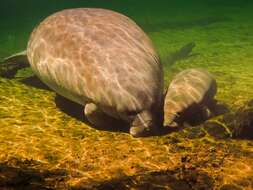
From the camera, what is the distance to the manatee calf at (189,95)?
7.43 metres

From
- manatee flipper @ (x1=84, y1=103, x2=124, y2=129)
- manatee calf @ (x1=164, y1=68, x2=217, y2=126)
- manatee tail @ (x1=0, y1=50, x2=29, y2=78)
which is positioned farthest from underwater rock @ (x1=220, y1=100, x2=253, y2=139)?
manatee tail @ (x1=0, y1=50, x2=29, y2=78)

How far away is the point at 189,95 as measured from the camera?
26.1 feet

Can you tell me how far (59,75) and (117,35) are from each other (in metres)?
1.59

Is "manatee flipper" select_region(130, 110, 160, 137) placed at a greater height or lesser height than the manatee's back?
lesser

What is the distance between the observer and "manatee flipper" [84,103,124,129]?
736 centimetres

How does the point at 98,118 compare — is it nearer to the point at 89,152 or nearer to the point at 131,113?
the point at 131,113

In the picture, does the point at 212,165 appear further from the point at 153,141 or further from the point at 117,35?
the point at 117,35

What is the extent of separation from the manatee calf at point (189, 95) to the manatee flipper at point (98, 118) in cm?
105

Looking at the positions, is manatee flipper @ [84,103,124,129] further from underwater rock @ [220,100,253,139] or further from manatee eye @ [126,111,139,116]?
underwater rock @ [220,100,253,139]

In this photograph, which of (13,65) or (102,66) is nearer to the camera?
(102,66)

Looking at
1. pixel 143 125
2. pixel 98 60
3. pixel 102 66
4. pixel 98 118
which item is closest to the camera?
pixel 143 125

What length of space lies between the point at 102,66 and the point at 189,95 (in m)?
1.92

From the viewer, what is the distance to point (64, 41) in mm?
8391

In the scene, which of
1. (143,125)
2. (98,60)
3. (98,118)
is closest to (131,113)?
(143,125)
